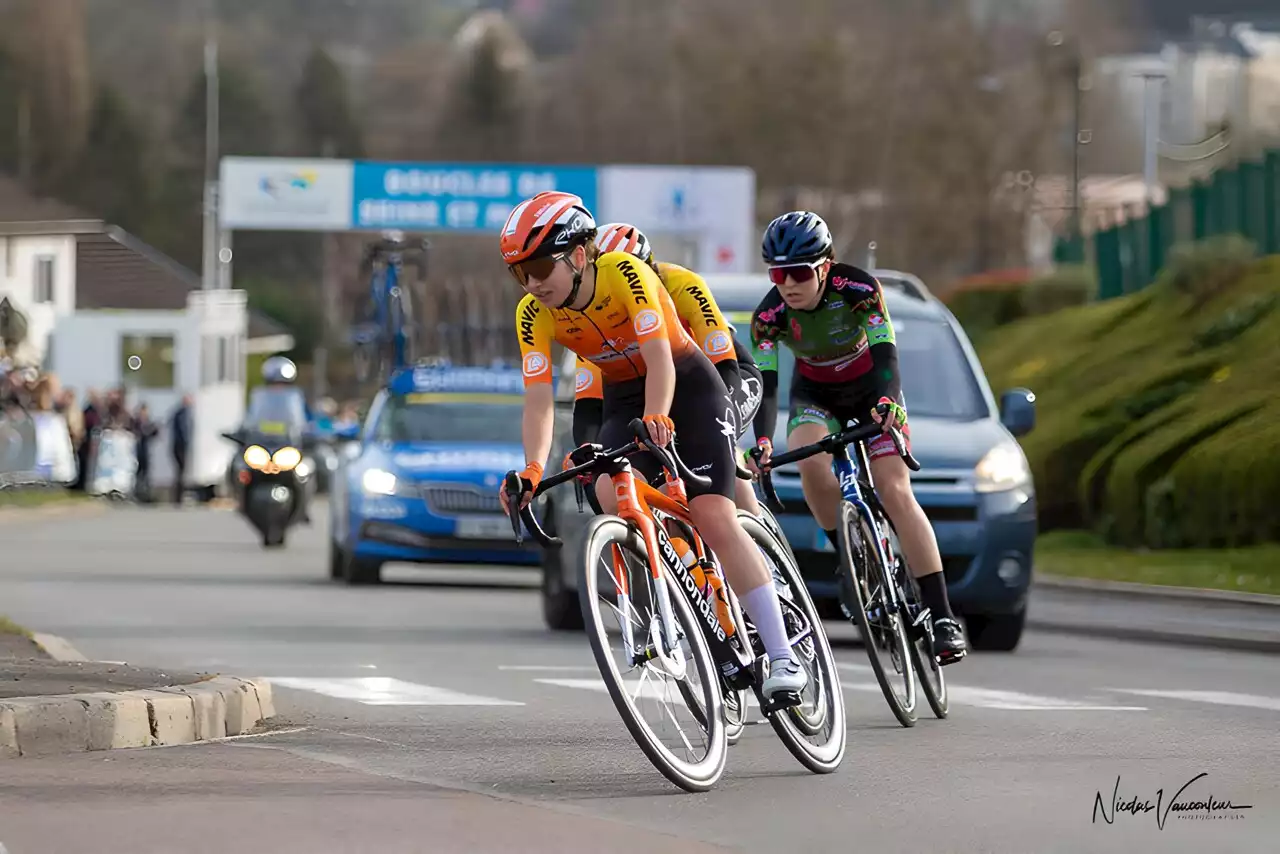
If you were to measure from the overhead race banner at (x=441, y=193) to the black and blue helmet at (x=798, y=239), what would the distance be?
5403 centimetres

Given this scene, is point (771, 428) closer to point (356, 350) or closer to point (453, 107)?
point (356, 350)

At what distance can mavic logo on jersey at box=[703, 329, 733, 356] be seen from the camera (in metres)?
9.70

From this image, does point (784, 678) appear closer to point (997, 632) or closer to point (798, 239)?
point (798, 239)

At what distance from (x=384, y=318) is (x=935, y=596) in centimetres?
3919

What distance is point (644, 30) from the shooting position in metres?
94.2

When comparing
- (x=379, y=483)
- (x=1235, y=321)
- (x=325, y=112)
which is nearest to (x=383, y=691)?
(x=379, y=483)

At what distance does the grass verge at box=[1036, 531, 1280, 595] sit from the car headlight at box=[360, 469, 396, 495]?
5.28 m

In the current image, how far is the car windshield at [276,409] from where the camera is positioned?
26.6 meters

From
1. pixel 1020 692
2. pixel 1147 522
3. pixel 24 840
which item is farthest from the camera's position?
pixel 1147 522

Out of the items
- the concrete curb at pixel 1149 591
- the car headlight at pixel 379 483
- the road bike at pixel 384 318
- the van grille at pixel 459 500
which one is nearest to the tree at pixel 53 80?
the road bike at pixel 384 318

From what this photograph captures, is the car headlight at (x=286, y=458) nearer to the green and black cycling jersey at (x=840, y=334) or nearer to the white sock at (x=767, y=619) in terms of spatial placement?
the green and black cycling jersey at (x=840, y=334)

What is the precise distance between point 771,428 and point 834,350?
15.1 inches

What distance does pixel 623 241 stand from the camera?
9.84 m

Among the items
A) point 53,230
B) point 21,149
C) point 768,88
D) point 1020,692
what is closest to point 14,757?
point 1020,692
